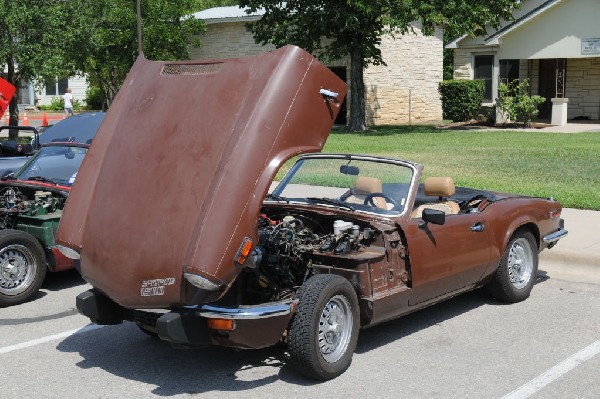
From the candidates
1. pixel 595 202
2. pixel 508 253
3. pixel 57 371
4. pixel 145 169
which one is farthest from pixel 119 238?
pixel 595 202

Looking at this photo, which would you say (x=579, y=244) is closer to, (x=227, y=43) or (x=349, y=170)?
(x=349, y=170)

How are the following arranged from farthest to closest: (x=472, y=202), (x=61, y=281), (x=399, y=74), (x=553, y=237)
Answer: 1. (x=399, y=74)
2. (x=61, y=281)
3. (x=553, y=237)
4. (x=472, y=202)

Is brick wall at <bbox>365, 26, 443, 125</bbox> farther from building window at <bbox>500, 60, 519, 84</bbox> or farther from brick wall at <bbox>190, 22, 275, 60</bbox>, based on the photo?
brick wall at <bbox>190, 22, 275, 60</bbox>

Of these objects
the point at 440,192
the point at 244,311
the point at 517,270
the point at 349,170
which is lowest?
the point at 517,270

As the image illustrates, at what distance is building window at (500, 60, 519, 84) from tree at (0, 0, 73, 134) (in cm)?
1774

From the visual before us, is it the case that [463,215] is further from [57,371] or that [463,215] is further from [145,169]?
[57,371]

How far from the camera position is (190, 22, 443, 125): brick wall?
3459 cm

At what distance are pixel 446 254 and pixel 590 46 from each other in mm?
25819

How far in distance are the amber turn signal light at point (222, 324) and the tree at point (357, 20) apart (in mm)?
21458

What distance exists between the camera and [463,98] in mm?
Answer: 32469

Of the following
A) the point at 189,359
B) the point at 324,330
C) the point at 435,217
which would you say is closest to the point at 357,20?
the point at 435,217

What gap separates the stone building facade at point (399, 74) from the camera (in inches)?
1361

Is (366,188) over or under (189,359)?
over

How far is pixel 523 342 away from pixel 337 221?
5.79ft
